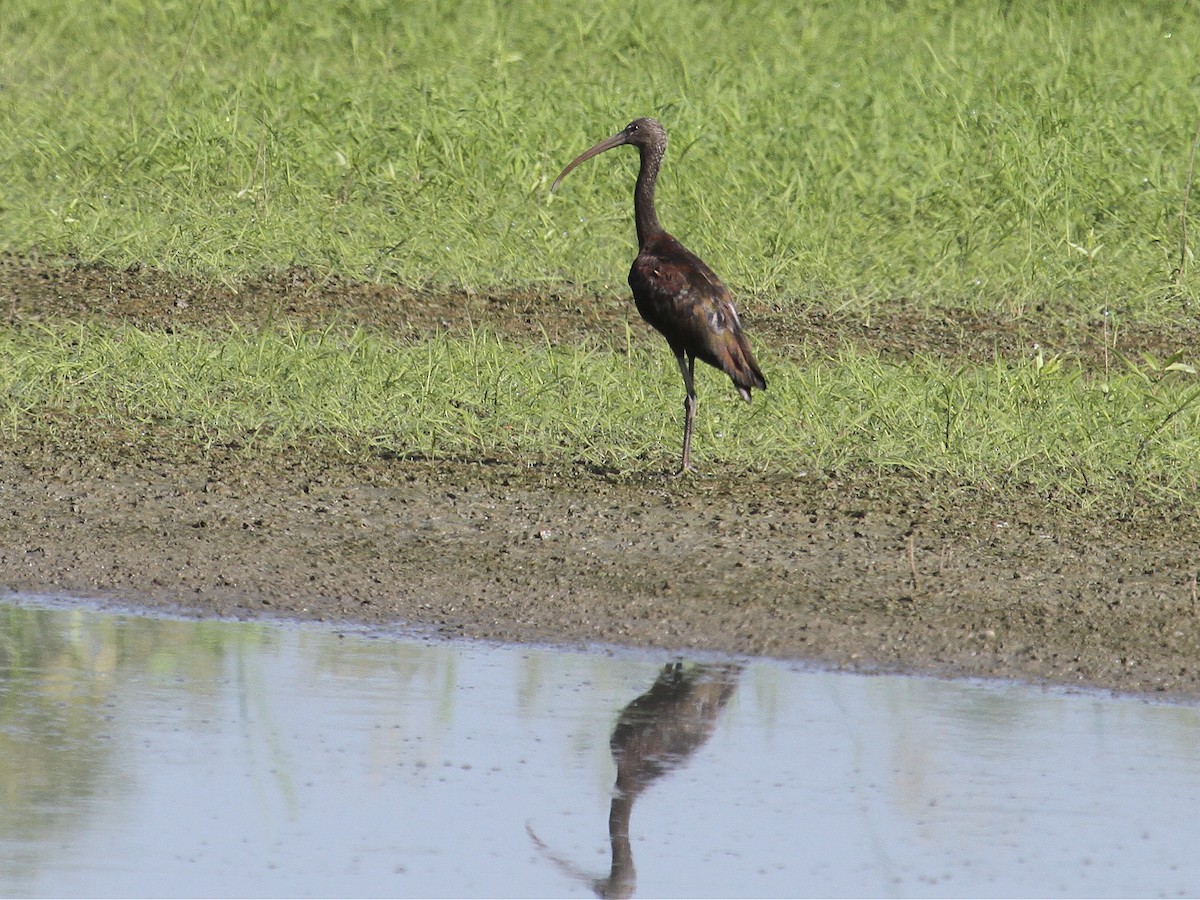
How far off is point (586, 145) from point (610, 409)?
3.49 meters

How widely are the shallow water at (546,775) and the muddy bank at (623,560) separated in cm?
22

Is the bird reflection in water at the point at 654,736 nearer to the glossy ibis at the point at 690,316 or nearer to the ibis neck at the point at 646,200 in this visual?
the glossy ibis at the point at 690,316

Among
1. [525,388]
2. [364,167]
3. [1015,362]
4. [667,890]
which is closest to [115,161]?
[364,167]

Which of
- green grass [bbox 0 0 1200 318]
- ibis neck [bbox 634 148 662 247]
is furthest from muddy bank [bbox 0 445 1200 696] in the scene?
green grass [bbox 0 0 1200 318]

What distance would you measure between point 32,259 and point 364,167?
1.84m

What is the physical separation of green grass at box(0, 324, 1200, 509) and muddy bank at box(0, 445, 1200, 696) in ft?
0.86

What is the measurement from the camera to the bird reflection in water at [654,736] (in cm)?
444

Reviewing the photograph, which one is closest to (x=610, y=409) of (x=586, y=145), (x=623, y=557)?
(x=623, y=557)

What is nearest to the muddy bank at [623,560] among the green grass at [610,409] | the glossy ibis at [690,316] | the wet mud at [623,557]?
the wet mud at [623,557]

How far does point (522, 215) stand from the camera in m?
10.6

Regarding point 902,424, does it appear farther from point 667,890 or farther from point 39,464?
point 667,890

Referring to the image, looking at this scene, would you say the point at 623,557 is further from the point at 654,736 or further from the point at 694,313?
the point at 654,736

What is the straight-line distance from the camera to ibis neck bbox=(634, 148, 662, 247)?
8.13 m

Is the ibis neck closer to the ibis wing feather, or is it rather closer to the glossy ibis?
the glossy ibis
